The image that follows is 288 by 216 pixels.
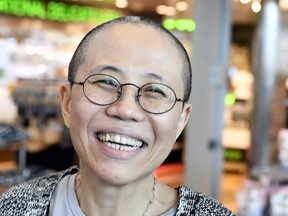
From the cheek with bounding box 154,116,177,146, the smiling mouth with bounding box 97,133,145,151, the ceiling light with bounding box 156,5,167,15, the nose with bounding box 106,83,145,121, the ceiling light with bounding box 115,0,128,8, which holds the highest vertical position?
the ceiling light with bounding box 115,0,128,8

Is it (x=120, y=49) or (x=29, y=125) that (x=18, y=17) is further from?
(x=120, y=49)

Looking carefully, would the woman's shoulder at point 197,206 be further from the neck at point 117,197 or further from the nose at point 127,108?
the nose at point 127,108

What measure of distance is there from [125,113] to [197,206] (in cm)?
32

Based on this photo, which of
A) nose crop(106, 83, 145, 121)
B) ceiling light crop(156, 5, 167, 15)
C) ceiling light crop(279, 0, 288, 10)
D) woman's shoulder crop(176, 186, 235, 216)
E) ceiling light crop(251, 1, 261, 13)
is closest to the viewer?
nose crop(106, 83, 145, 121)

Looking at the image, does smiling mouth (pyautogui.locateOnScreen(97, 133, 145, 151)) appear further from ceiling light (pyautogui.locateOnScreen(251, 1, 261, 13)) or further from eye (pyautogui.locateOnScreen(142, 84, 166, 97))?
ceiling light (pyautogui.locateOnScreen(251, 1, 261, 13))

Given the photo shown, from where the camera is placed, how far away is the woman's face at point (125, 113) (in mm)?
1146

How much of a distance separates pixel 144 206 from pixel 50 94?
12.0ft

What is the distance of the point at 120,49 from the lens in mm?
1166

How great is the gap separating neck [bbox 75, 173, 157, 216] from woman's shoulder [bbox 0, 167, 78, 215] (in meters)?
0.09

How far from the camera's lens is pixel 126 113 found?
44.3 inches

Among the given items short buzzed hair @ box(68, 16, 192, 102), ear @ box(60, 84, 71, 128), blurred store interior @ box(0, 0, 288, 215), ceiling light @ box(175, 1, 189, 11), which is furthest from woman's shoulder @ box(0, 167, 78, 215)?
ceiling light @ box(175, 1, 189, 11)

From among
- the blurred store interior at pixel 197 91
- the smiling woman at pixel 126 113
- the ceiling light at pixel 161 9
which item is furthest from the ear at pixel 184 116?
the ceiling light at pixel 161 9

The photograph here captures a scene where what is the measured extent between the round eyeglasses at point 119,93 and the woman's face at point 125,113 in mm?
10

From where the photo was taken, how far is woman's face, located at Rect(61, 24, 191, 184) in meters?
1.15
